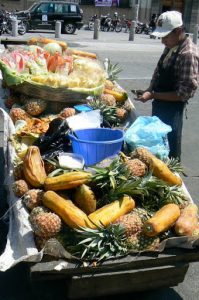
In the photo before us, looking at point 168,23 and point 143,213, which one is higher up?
point 168,23

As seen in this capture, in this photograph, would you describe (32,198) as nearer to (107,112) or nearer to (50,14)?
(107,112)

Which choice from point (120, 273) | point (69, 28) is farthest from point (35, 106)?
point (69, 28)

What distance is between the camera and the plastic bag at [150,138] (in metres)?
3.72

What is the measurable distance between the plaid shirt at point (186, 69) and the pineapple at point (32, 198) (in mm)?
1826

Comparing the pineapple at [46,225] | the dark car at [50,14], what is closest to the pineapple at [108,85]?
the pineapple at [46,225]

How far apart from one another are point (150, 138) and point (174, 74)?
82 cm

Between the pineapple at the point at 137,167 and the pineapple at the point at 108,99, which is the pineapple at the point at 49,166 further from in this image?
the pineapple at the point at 108,99

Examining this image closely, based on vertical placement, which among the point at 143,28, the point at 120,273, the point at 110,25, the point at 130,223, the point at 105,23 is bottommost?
the point at 143,28

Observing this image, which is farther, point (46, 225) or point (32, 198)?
point (32, 198)

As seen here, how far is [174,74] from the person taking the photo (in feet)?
13.9

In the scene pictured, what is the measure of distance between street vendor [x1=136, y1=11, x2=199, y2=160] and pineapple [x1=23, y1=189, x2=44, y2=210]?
5.89 ft

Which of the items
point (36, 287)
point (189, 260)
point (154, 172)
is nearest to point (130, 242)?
point (189, 260)

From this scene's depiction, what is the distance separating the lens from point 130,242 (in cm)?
280

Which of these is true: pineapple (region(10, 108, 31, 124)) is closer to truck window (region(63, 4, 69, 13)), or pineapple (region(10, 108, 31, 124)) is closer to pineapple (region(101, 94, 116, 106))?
Answer: pineapple (region(101, 94, 116, 106))
